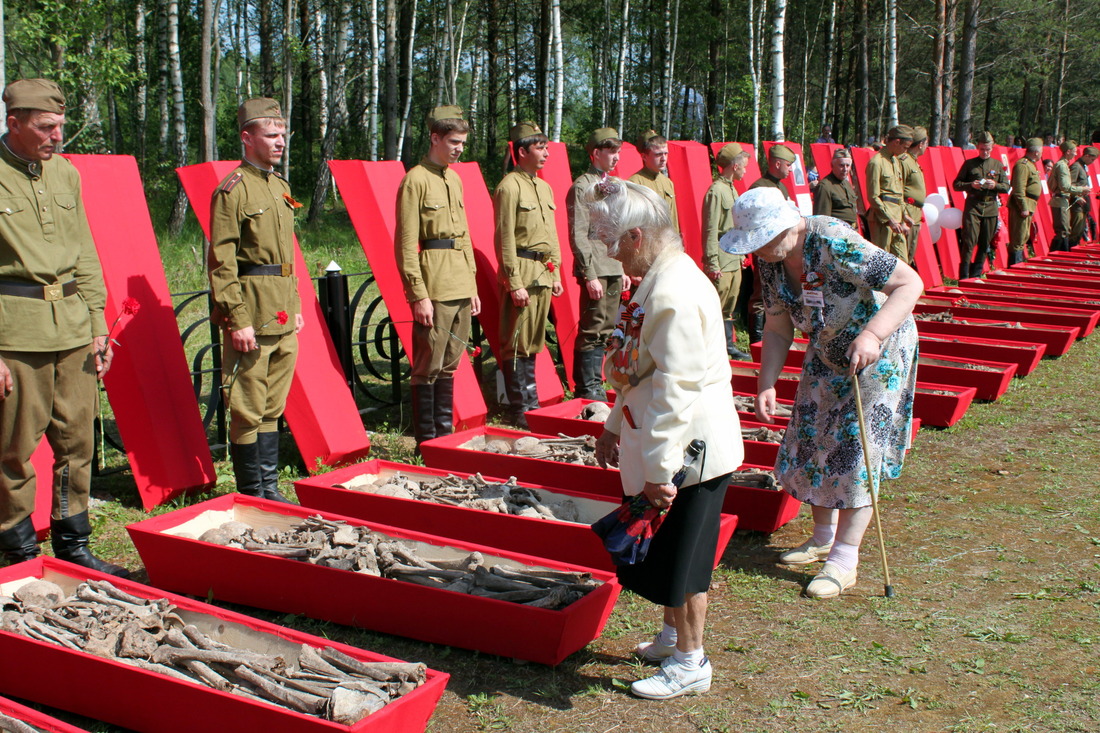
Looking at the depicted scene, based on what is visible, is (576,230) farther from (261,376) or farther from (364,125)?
(364,125)

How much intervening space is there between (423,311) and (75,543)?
2.34 metres

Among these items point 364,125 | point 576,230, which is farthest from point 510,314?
point 364,125

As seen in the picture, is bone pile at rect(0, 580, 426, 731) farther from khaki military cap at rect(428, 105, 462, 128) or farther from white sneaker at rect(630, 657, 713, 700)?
khaki military cap at rect(428, 105, 462, 128)

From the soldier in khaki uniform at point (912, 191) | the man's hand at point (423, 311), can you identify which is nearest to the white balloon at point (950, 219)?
the soldier in khaki uniform at point (912, 191)

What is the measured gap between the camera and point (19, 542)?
4.03 m

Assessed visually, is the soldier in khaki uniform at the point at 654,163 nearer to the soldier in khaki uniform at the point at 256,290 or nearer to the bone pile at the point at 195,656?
the soldier in khaki uniform at the point at 256,290

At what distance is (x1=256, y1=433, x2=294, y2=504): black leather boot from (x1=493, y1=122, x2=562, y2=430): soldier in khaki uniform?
2.07m

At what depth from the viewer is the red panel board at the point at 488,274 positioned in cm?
720

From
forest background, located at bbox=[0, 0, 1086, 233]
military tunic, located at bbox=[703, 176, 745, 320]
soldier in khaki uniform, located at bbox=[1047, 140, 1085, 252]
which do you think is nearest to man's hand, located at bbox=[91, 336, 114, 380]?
military tunic, located at bbox=[703, 176, 745, 320]

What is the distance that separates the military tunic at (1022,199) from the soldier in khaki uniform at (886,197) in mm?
4339

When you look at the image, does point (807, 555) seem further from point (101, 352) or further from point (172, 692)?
point (101, 352)

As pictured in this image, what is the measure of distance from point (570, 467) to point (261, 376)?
1.65m

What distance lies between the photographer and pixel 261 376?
16.1ft

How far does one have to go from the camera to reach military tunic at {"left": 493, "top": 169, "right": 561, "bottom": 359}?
6488mm
